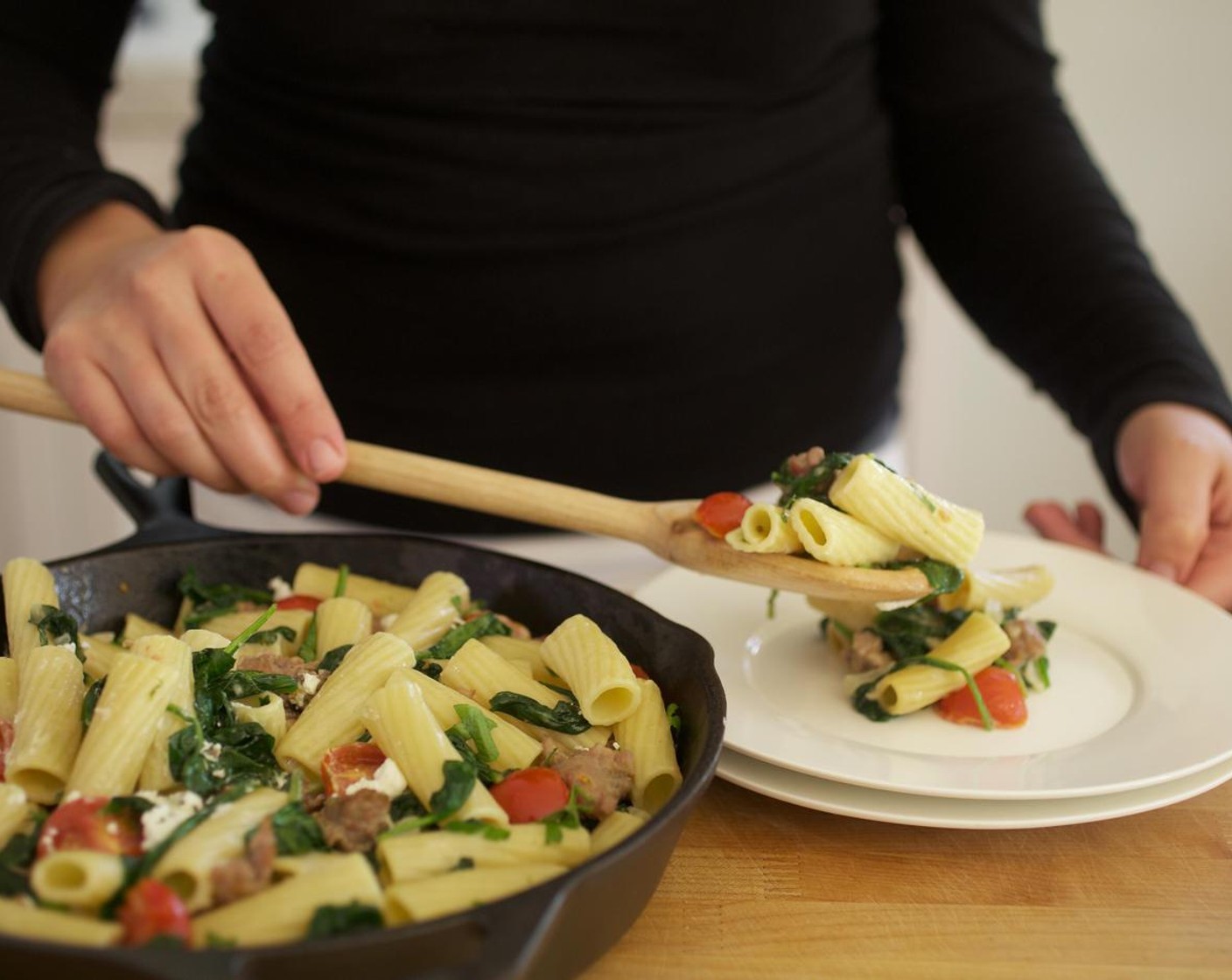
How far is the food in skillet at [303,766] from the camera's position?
35.6 inches

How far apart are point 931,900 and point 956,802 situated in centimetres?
12

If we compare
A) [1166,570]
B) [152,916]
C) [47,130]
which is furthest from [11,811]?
[1166,570]

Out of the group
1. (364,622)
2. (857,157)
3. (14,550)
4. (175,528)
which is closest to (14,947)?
(364,622)

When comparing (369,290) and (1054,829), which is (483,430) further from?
(1054,829)

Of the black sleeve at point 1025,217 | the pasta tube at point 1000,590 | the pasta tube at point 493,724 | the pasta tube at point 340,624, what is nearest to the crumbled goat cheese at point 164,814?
the pasta tube at point 493,724

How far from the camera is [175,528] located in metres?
1.51

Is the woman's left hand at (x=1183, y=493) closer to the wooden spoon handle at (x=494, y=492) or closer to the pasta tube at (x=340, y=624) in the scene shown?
the wooden spoon handle at (x=494, y=492)

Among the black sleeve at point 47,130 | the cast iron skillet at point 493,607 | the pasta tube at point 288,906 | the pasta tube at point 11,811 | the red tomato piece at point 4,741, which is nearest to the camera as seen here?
the cast iron skillet at point 493,607

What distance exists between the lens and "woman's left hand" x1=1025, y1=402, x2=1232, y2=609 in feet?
5.53

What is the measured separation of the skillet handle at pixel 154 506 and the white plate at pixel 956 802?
690 millimetres

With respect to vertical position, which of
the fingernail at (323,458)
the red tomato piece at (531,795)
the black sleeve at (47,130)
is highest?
the black sleeve at (47,130)

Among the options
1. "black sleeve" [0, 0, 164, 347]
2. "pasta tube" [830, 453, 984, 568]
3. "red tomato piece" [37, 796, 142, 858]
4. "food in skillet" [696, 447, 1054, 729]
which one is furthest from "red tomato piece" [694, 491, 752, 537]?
"black sleeve" [0, 0, 164, 347]

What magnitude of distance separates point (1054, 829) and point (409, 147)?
127 centimetres

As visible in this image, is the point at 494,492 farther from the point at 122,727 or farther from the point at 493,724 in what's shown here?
the point at 122,727
